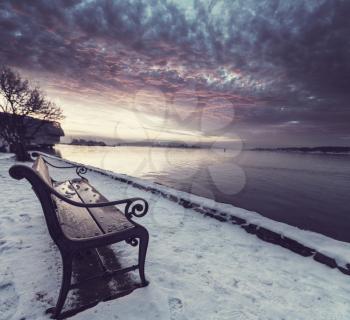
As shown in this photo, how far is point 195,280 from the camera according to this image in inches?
114

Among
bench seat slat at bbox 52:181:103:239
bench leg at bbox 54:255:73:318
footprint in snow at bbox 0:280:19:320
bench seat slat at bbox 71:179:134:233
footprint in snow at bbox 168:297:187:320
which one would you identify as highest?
bench seat slat at bbox 71:179:134:233

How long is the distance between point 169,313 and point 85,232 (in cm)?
123

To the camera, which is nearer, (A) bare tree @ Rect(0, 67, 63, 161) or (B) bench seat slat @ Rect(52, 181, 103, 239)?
(B) bench seat slat @ Rect(52, 181, 103, 239)

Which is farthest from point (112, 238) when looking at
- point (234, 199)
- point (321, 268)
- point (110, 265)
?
point (234, 199)

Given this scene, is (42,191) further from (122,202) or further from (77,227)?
(122,202)

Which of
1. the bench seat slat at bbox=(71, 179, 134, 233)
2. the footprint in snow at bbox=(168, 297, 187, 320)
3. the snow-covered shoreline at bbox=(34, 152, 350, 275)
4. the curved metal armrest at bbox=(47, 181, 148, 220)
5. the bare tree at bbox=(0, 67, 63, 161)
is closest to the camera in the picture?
the curved metal armrest at bbox=(47, 181, 148, 220)

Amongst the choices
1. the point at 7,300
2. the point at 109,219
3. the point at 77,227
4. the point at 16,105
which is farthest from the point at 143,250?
the point at 16,105

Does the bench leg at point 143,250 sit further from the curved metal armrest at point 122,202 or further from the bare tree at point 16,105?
the bare tree at point 16,105

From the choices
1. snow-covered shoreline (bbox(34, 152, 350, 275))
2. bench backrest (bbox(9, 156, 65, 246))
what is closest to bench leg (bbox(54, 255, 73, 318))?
bench backrest (bbox(9, 156, 65, 246))

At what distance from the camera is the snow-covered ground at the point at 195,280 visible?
231 cm

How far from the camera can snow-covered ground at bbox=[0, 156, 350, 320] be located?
2307mm

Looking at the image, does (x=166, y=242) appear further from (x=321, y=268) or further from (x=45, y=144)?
(x=45, y=144)

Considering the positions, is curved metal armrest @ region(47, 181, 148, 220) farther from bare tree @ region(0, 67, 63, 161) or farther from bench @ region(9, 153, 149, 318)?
bare tree @ region(0, 67, 63, 161)

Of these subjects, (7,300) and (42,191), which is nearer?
(42,191)
